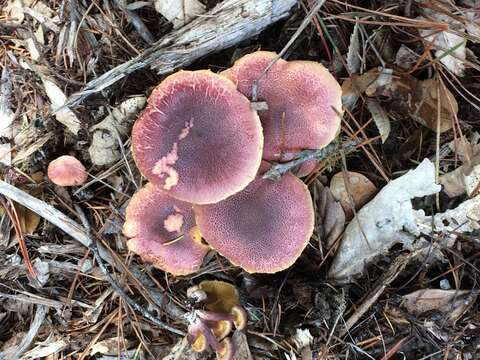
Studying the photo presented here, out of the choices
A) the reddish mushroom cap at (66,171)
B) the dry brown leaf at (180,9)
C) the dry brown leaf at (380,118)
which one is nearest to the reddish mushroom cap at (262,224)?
the dry brown leaf at (380,118)

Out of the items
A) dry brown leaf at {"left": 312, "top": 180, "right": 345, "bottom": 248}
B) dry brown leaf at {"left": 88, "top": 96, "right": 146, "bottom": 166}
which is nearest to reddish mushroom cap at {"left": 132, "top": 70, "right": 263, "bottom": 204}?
dry brown leaf at {"left": 88, "top": 96, "right": 146, "bottom": 166}

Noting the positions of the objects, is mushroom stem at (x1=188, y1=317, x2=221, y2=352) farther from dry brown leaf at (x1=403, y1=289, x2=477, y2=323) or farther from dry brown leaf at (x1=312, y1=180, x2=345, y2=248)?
dry brown leaf at (x1=403, y1=289, x2=477, y2=323)

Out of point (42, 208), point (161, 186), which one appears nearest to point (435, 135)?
point (161, 186)

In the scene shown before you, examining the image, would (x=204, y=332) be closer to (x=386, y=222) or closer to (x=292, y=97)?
(x=386, y=222)

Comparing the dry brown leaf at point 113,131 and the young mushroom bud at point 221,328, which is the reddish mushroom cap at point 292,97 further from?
the young mushroom bud at point 221,328

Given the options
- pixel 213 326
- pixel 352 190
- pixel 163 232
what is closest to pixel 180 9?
pixel 163 232
